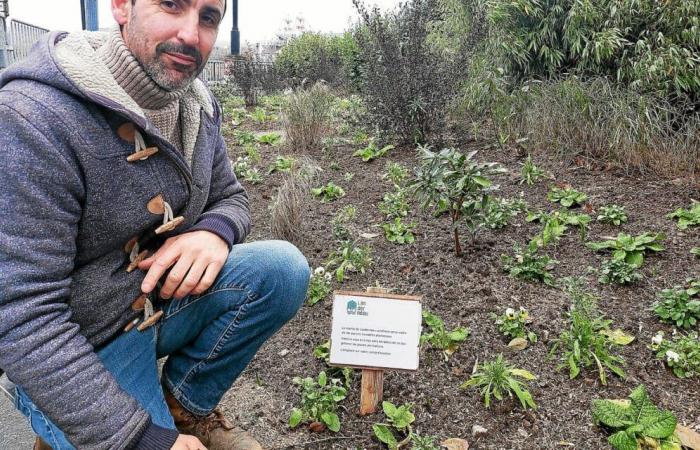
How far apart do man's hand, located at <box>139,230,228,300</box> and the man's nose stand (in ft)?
1.86

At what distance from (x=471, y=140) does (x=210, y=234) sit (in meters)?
4.40

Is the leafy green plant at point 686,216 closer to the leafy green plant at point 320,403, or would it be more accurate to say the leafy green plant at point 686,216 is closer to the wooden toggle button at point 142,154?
the leafy green plant at point 320,403

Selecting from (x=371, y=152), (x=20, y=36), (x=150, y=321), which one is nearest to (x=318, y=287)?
(x=150, y=321)

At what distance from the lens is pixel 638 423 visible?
6.42 feet

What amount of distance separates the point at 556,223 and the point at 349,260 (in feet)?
4.03

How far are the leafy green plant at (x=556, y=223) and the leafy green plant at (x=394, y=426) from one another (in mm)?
1557

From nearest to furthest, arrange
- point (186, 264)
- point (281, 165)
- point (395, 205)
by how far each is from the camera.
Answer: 1. point (186, 264)
2. point (395, 205)
3. point (281, 165)

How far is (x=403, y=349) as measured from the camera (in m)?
2.07

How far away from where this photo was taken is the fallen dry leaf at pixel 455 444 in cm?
203

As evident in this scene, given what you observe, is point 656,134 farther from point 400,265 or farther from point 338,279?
point 338,279

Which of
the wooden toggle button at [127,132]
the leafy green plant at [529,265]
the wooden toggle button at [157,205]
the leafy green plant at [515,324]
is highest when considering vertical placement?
the wooden toggle button at [127,132]

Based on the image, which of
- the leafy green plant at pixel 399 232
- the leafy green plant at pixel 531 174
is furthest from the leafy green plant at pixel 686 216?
the leafy green plant at pixel 399 232

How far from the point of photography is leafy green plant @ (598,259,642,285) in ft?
9.36

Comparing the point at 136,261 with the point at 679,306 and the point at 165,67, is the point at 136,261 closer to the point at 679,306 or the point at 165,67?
the point at 165,67
